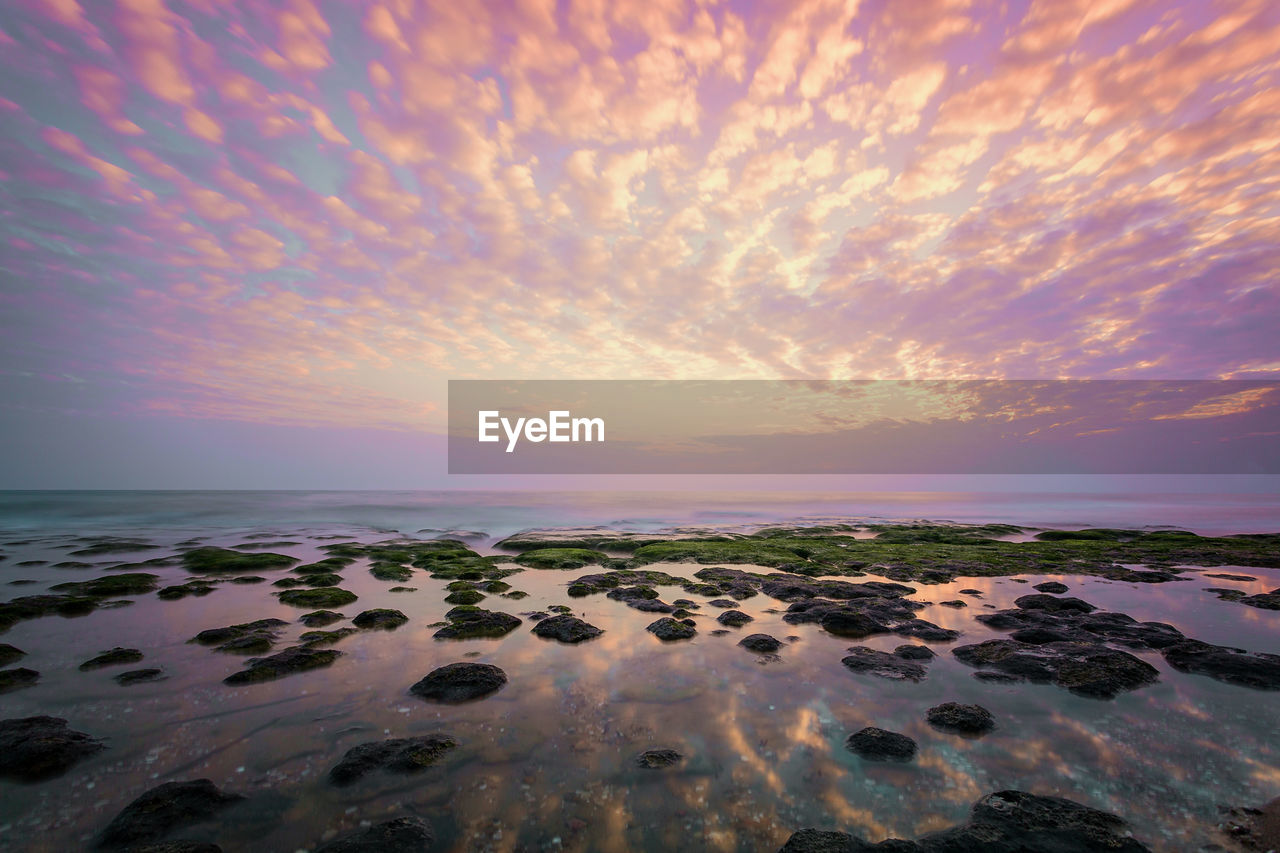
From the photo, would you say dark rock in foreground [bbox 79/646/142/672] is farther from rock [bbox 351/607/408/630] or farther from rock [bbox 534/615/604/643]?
rock [bbox 534/615/604/643]

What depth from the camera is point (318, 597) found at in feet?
53.1

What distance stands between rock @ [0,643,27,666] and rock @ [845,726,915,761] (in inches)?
658

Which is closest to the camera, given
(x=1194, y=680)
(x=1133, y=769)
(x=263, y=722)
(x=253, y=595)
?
(x=1133, y=769)

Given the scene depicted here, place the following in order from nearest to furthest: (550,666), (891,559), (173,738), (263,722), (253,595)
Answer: (173,738)
(263,722)
(550,666)
(253,595)
(891,559)

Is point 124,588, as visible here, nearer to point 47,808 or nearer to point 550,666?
point 47,808

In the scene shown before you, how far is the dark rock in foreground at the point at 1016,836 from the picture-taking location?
16.5 ft

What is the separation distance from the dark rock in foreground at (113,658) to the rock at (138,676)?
3.24 ft

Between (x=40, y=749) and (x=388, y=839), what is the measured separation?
18.8 ft

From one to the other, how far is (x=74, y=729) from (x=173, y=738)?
1.67 metres

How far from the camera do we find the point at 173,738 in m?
7.43

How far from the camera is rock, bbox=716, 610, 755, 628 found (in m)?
13.4

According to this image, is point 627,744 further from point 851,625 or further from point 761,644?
point 851,625

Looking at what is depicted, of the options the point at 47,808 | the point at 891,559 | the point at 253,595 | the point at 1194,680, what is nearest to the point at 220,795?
the point at 47,808

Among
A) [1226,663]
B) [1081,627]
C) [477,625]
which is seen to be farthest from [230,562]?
[1226,663]
